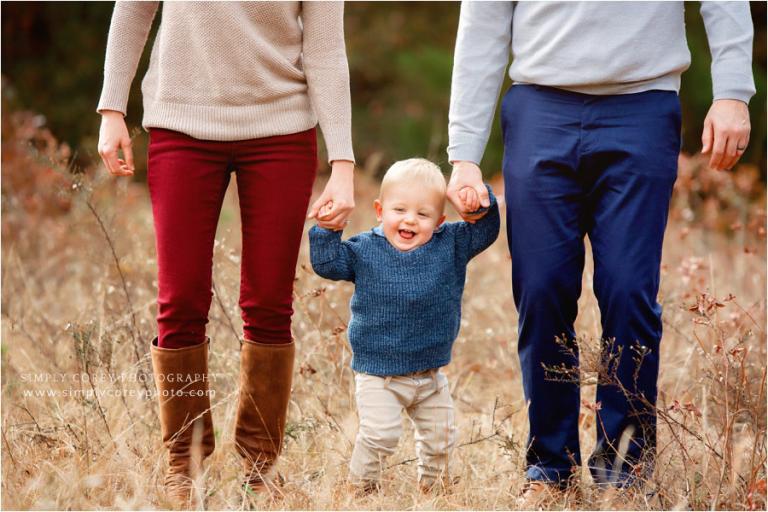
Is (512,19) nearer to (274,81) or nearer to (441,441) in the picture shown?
(274,81)

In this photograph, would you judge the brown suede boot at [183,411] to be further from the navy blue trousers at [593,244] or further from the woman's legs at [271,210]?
the navy blue trousers at [593,244]

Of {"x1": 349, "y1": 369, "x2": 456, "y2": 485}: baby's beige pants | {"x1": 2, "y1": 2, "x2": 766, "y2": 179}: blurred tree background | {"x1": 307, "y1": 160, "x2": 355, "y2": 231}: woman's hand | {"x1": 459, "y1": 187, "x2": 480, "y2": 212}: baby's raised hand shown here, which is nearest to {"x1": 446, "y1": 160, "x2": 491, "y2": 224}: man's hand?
{"x1": 459, "y1": 187, "x2": 480, "y2": 212}: baby's raised hand

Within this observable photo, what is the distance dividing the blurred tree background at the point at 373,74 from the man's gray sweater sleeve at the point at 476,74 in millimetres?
4036

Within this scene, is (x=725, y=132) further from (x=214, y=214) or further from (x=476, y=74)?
(x=214, y=214)

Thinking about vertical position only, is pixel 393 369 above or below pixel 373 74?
below

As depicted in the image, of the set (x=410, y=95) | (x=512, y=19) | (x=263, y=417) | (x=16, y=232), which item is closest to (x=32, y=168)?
(x=16, y=232)

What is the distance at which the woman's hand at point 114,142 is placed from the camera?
2.34 meters

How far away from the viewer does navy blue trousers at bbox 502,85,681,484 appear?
225 centimetres

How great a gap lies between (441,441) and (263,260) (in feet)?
2.34

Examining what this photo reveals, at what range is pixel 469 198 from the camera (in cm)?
238

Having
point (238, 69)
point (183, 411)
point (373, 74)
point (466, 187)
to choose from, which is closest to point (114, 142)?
point (238, 69)

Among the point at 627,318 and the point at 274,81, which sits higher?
the point at 274,81

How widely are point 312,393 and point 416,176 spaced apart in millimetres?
975

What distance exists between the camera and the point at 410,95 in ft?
36.0
